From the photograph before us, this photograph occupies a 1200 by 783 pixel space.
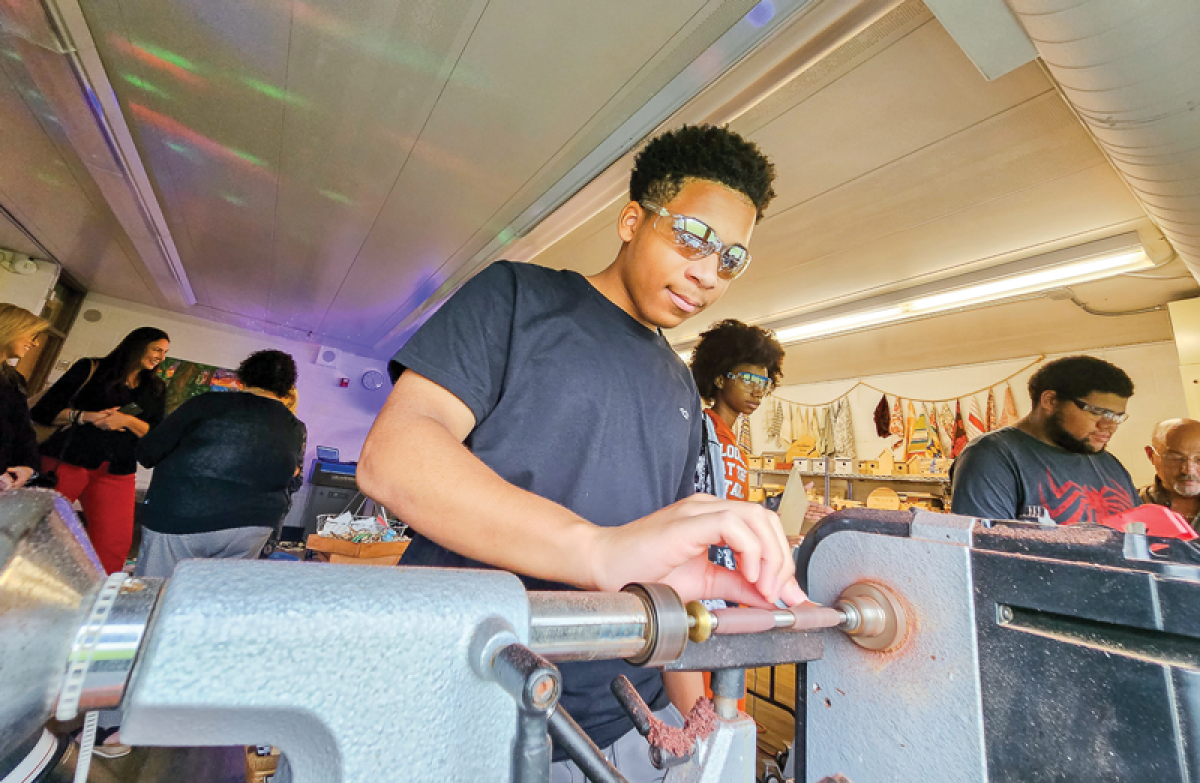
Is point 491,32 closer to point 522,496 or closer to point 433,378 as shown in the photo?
point 433,378

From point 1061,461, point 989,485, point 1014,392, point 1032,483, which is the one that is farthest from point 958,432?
point 989,485

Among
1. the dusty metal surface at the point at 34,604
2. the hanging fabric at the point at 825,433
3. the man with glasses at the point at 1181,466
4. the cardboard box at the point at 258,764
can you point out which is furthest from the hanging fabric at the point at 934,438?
the dusty metal surface at the point at 34,604

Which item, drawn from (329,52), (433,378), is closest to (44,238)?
(329,52)

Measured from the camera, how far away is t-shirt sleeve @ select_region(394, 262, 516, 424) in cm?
91

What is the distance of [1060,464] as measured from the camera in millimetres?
2545

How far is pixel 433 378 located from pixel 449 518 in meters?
0.27

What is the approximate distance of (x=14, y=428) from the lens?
9.15 ft

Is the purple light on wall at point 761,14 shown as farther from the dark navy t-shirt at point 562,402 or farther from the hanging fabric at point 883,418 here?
the hanging fabric at point 883,418

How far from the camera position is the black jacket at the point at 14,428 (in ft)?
8.92

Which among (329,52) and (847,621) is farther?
(329,52)

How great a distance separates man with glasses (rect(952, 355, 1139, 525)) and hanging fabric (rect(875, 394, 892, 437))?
521 centimetres

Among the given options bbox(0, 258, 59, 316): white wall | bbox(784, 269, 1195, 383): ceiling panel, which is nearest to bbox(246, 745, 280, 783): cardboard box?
bbox(0, 258, 59, 316): white wall

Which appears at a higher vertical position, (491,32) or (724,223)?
(491,32)

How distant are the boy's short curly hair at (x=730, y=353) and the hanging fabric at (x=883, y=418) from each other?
554cm
